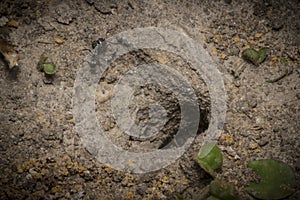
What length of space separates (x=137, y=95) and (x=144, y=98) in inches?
1.2

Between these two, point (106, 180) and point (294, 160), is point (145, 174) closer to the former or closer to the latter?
point (106, 180)

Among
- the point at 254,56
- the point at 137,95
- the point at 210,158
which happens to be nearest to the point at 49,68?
the point at 137,95

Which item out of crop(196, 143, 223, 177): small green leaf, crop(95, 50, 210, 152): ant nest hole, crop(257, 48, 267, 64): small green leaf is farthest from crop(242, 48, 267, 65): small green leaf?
crop(196, 143, 223, 177): small green leaf

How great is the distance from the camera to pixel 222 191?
1203 millimetres

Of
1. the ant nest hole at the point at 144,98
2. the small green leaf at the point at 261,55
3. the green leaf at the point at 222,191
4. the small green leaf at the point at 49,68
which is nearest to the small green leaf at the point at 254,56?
the small green leaf at the point at 261,55

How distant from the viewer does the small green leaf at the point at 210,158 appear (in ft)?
4.05

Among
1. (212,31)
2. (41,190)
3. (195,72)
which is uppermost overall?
(212,31)

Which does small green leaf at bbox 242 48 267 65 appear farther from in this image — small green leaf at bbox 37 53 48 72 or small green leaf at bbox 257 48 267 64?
small green leaf at bbox 37 53 48 72

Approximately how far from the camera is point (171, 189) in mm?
1271

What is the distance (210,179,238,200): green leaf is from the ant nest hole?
0.23m

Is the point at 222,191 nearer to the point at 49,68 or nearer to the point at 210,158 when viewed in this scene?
the point at 210,158

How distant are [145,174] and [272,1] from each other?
91 cm

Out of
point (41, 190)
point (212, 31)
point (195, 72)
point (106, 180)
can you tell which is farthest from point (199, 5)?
point (41, 190)

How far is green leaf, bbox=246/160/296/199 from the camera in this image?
1.22 meters
